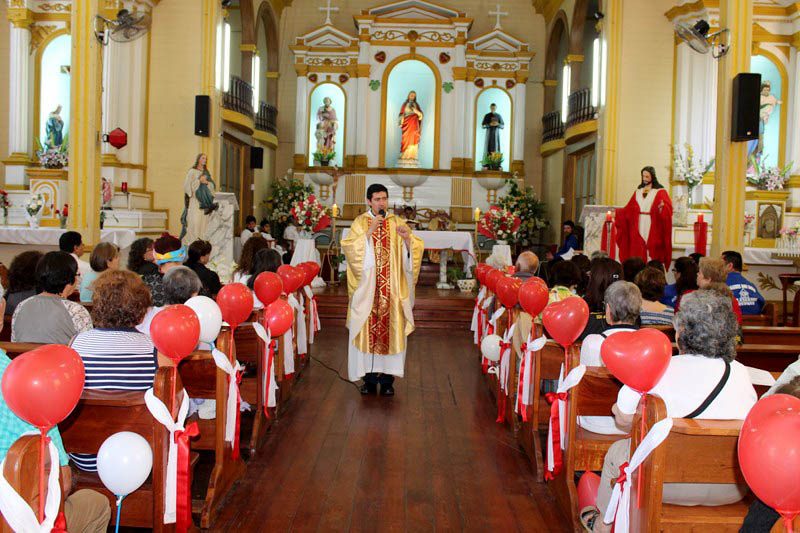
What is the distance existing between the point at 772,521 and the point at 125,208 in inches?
421

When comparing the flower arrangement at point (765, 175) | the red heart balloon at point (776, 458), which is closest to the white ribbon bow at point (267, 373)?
the red heart balloon at point (776, 458)

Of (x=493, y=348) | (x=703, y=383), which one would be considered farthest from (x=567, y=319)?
(x=493, y=348)

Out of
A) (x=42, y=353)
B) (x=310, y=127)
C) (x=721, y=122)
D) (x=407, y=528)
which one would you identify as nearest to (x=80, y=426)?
(x=42, y=353)

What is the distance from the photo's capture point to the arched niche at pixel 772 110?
11828mm

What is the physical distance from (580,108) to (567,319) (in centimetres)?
1186

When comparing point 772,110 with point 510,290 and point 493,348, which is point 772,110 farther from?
point 510,290

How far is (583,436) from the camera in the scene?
3748mm

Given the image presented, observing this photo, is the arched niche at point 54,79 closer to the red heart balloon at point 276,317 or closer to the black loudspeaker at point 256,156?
the black loudspeaker at point 256,156

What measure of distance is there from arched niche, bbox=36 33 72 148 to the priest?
873 centimetres

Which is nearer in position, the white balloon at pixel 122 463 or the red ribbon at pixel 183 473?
the white balloon at pixel 122 463

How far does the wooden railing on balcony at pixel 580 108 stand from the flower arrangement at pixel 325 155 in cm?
537

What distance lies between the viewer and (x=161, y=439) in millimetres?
2799

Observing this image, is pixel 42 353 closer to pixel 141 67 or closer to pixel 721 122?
pixel 721 122

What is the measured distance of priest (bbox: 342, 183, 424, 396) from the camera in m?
6.04
